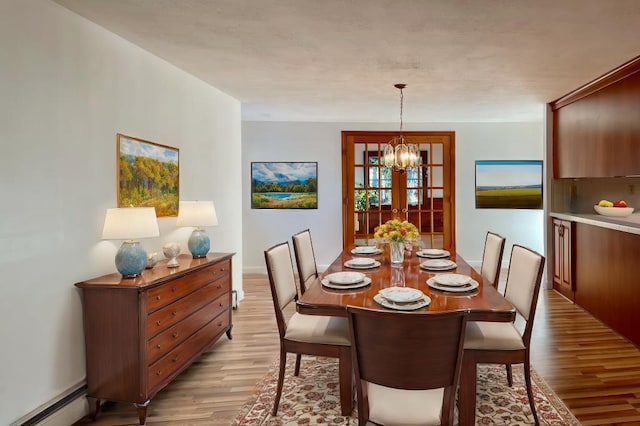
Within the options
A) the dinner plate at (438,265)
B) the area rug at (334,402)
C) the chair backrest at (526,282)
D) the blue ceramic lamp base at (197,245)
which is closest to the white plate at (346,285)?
the dinner plate at (438,265)

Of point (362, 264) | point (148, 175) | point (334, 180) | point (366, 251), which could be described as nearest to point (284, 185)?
point (334, 180)

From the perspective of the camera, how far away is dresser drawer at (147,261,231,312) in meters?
2.34

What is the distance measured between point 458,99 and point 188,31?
327 cm

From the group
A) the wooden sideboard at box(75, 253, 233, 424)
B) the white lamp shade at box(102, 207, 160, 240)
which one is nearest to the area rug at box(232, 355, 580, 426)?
the wooden sideboard at box(75, 253, 233, 424)

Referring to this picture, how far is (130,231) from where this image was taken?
2.31 meters

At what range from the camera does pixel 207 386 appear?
268 cm

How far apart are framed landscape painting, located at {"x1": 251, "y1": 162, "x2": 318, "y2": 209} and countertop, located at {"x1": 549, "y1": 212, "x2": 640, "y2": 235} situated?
3.36 metres

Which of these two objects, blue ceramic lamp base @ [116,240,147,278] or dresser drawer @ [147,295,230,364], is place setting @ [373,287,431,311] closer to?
Result: dresser drawer @ [147,295,230,364]

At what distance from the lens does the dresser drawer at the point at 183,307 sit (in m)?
2.34

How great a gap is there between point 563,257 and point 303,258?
3.41 meters

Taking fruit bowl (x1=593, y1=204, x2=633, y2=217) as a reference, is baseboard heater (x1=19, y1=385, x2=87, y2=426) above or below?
below

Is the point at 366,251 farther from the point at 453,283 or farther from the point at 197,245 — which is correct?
the point at 197,245

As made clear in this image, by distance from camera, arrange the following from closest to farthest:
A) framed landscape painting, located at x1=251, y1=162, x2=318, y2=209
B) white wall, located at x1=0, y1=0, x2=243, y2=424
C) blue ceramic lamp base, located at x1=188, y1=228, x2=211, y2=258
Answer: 1. white wall, located at x1=0, y1=0, x2=243, y2=424
2. blue ceramic lamp base, located at x1=188, y1=228, x2=211, y2=258
3. framed landscape painting, located at x1=251, y1=162, x2=318, y2=209

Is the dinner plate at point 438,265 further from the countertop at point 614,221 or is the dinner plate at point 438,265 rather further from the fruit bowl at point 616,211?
the fruit bowl at point 616,211
